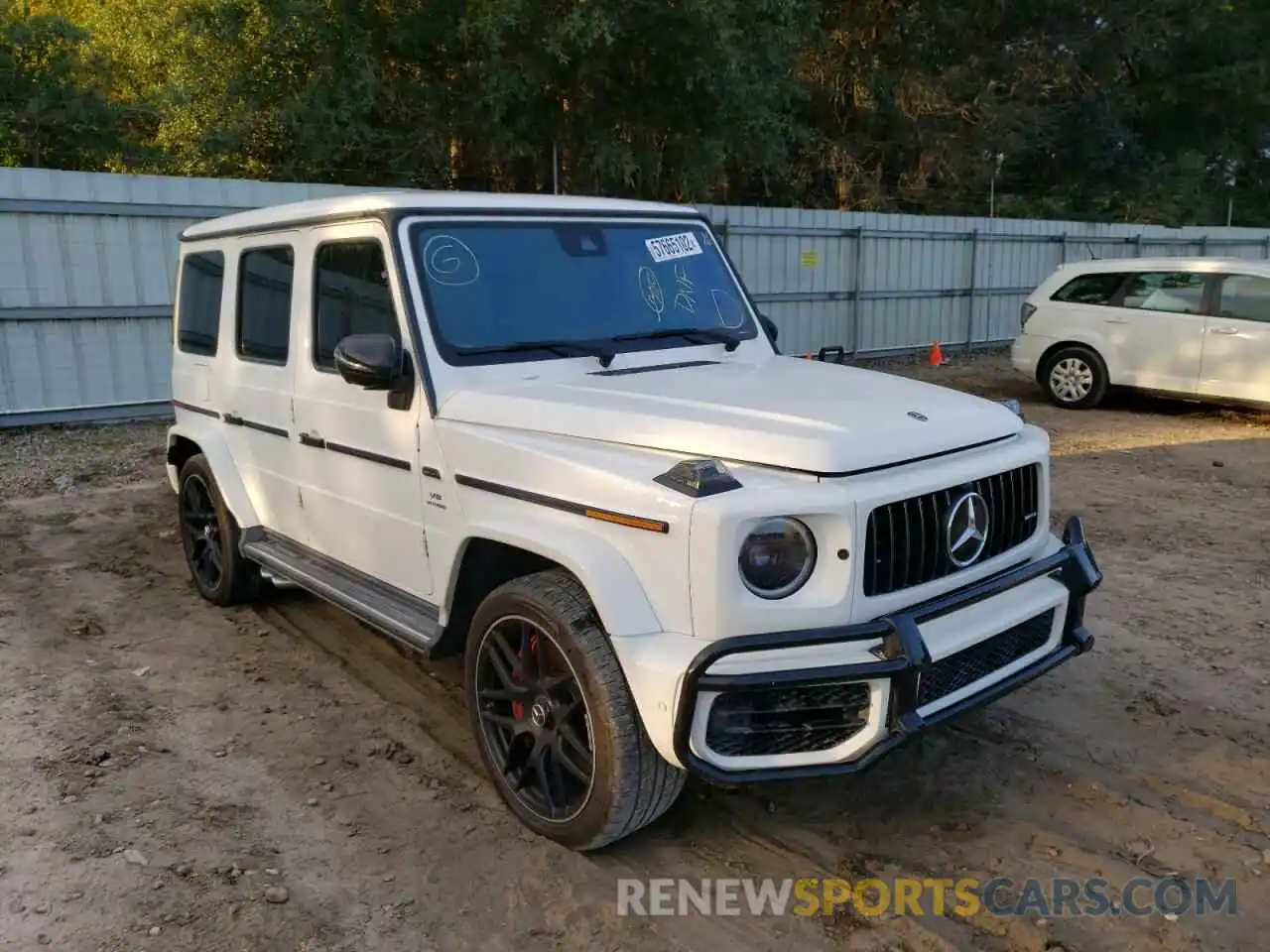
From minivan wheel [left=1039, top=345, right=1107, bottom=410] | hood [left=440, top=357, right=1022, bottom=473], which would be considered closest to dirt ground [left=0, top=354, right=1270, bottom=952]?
hood [left=440, top=357, right=1022, bottom=473]

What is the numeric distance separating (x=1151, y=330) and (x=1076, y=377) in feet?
3.02

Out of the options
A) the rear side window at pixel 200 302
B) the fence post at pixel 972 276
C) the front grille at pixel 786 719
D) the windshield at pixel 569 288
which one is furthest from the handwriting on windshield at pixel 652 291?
the fence post at pixel 972 276

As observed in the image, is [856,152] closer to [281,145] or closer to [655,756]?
[281,145]

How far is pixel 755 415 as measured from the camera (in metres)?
3.23

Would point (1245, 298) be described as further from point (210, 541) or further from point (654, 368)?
point (210, 541)

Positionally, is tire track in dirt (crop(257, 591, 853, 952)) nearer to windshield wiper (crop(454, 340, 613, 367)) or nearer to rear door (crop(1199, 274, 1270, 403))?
windshield wiper (crop(454, 340, 613, 367))

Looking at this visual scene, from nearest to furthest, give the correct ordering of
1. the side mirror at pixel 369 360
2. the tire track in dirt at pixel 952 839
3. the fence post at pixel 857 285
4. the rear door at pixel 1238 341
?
the tire track in dirt at pixel 952 839, the side mirror at pixel 369 360, the rear door at pixel 1238 341, the fence post at pixel 857 285

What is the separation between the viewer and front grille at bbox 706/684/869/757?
282cm

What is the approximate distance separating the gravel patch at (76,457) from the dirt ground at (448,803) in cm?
293

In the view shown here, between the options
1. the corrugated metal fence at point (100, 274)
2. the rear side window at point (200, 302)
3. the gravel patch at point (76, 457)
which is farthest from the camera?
the corrugated metal fence at point (100, 274)

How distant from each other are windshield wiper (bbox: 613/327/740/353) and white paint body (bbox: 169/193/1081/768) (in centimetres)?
6

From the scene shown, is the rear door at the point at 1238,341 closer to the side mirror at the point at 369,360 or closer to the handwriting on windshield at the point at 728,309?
the handwriting on windshield at the point at 728,309

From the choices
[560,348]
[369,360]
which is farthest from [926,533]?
[369,360]

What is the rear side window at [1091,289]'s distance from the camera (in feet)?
37.3
